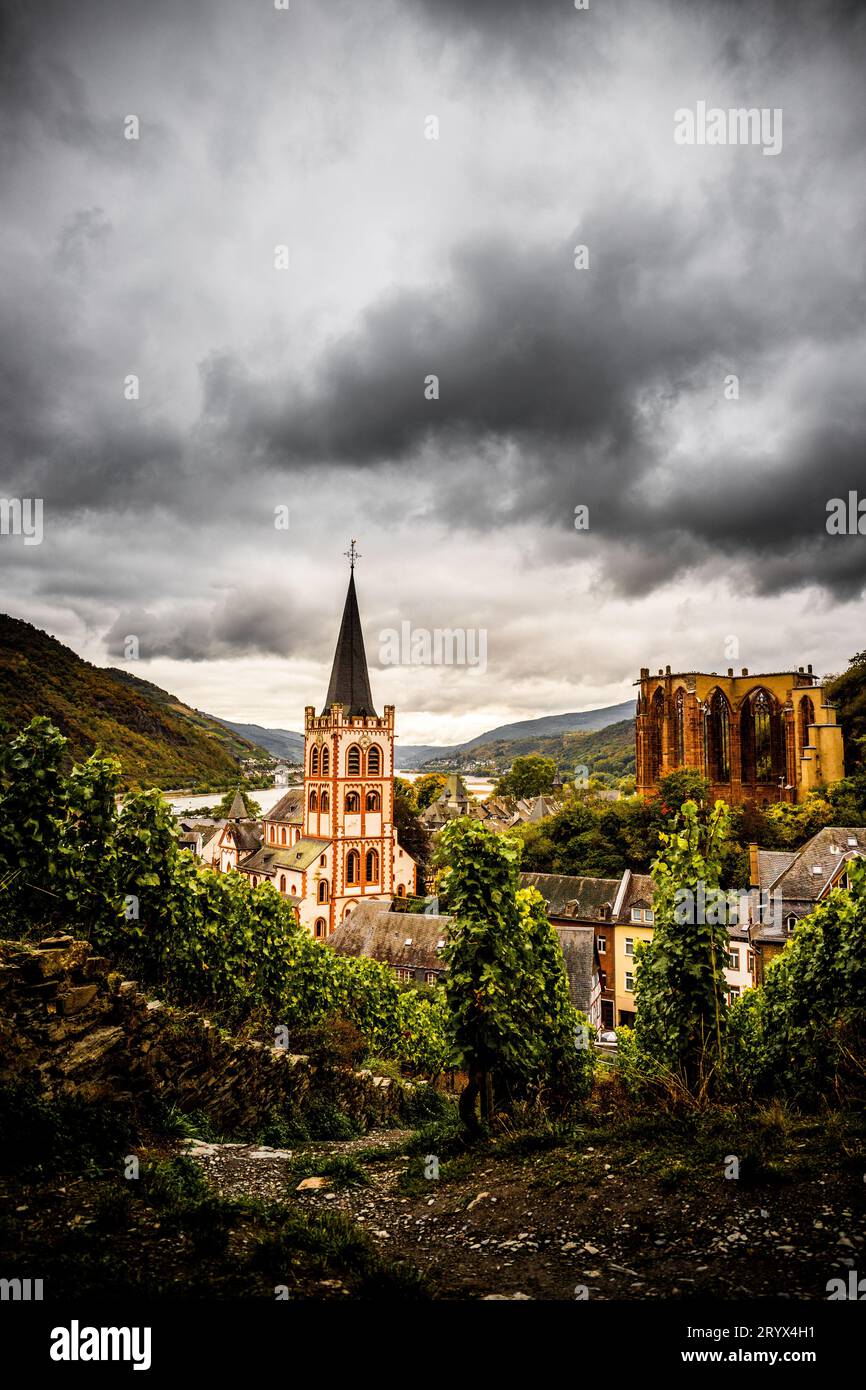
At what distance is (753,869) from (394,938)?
75.1 feet

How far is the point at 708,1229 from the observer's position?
756cm

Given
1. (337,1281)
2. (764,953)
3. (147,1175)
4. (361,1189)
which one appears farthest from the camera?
(764,953)

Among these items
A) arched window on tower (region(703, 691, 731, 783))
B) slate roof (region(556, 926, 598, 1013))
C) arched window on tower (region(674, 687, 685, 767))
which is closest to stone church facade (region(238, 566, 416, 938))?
slate roof (region(556, 926, 598, 1013))

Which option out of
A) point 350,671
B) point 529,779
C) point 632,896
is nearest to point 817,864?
point 632,896

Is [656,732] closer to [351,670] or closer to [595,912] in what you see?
[595,912]

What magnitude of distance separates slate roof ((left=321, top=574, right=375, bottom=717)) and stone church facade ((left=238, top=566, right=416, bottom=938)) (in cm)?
10

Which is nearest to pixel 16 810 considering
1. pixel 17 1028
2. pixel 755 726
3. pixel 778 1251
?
pixel 17 1028

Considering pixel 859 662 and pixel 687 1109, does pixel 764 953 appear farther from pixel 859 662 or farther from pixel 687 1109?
pixel 859 662

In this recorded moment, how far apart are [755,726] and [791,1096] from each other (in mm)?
55402

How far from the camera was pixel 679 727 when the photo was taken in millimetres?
67062

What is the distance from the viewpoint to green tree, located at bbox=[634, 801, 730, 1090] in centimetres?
1410

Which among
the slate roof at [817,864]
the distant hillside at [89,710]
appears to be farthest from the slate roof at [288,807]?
the slate roof at [817,864]

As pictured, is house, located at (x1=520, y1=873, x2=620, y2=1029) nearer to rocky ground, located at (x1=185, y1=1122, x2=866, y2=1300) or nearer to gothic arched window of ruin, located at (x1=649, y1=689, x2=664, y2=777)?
gothic arched window of ruin, located at (x1=649, y1=689, x2=664, y2=777)
